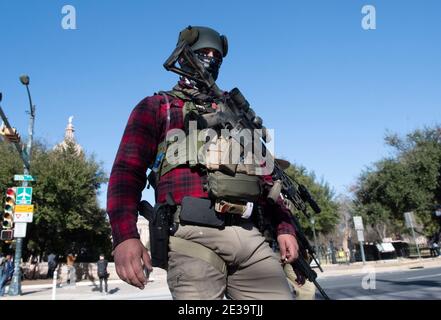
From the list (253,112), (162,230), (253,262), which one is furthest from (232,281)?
(253,112)

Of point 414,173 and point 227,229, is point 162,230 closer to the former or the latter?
point 227,229

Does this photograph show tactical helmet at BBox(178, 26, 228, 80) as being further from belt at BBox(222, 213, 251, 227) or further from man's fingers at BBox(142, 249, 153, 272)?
man's fingers at BBox(142, 249, 153, 272)

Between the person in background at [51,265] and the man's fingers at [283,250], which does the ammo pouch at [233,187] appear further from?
the person in background at [51,265]

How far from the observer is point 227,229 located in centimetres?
225

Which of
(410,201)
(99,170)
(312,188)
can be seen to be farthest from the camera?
(312,188)

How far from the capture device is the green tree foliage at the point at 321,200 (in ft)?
120

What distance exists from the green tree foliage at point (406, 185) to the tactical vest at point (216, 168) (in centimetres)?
2992

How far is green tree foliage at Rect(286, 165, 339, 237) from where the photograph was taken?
3644 centimetres

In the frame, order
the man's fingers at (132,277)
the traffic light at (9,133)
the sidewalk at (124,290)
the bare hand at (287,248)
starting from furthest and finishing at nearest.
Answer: the sidewalk at (124,290)
the traffic light at (9,133)
the bare hand at (287,248)
the man's fingers at (132,277)

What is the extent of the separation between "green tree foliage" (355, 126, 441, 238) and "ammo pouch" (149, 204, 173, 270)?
30236 millimetres

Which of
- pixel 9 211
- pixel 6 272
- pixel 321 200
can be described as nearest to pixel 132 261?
pixel 9 211

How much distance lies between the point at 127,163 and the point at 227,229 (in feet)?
2.26

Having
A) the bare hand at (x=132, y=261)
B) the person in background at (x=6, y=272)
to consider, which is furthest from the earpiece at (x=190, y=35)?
the person in background at (x=6, y=272)

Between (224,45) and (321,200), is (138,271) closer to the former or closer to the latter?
(224,45)
